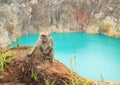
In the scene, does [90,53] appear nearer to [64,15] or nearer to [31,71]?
[64,15]

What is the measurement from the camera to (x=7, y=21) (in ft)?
241

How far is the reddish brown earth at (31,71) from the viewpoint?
959 cm

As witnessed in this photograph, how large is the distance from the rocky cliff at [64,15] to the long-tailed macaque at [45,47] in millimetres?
65545

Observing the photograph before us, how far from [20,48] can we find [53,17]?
71.9 meters

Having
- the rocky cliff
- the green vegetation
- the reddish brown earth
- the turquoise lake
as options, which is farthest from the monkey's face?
the rocky cliff

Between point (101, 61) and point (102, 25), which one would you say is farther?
point (102, 25)

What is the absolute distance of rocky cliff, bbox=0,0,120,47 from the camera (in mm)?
77562

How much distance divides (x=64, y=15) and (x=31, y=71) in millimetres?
73960

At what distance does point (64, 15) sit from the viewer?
83.5 meters

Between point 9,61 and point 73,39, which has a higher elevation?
point 9,61

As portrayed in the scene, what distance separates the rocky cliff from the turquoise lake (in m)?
3.05

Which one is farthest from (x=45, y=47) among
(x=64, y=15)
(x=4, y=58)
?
(x=64, y=15)

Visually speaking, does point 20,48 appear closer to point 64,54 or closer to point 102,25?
point 64,54

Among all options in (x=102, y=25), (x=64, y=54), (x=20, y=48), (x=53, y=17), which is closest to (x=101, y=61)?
(x=64, y=54)
